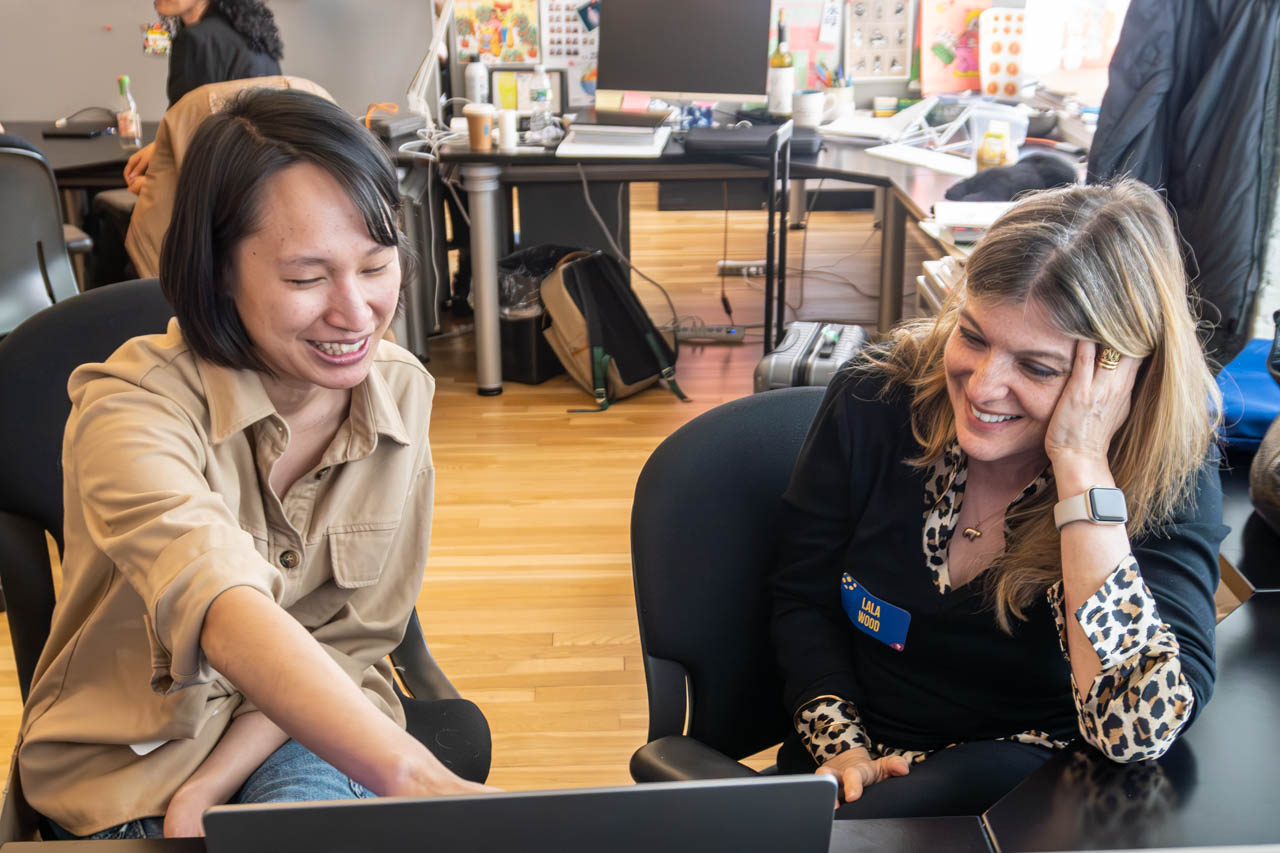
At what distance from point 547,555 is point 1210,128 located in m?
1.68

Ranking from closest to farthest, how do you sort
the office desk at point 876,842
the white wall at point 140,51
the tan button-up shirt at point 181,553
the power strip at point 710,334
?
the office desk at point 876,842 < the tan button-up shirt at point 181,553 < the white wall at point 140,51 < the power strip at point 710,334

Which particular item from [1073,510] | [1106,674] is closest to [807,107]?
[1073,510]

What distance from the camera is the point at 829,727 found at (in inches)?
47.4

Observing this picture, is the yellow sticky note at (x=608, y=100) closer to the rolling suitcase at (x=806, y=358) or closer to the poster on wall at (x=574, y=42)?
the poster on wall at (x=574, y=42)

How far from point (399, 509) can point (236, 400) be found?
0.22 metres

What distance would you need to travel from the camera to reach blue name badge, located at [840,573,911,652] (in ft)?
4.02

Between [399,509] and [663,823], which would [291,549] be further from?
[663,823]

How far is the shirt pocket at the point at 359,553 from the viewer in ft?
3.82

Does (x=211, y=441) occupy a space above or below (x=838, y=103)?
below

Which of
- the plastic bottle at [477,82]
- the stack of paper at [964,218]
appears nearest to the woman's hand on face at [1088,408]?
the stack of paper at [964,218]

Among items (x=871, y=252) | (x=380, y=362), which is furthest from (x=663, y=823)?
(x=871, y=252)

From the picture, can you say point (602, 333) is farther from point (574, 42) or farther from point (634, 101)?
point (574, 42)

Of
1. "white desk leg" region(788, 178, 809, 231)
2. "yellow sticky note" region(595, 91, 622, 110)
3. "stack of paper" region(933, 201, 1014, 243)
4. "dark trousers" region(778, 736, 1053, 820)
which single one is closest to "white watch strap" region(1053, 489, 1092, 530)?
"dark trousers" region(778, 736, 1053, 820)

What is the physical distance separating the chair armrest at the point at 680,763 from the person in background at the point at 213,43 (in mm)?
2685
